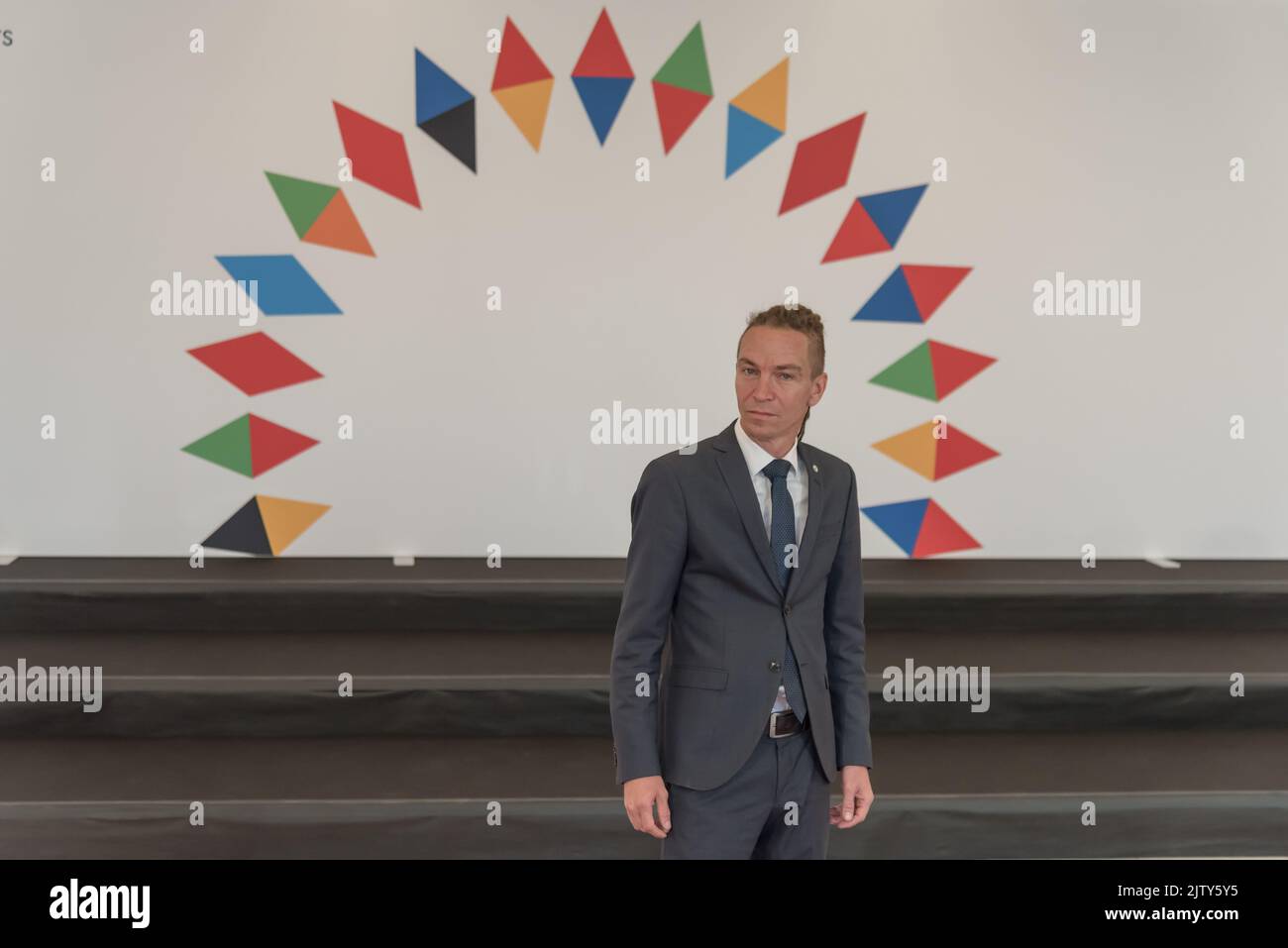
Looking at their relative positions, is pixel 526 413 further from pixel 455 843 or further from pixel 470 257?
pixel 455 843

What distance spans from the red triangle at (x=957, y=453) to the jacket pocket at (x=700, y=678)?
9.17 ft

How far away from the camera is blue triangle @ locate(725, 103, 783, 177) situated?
394 centimetres

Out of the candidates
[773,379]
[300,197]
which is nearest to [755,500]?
[773,379]

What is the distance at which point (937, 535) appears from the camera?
4.11 metres

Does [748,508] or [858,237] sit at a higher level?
[858,237]

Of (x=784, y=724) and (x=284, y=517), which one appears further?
(x=284, y=517)

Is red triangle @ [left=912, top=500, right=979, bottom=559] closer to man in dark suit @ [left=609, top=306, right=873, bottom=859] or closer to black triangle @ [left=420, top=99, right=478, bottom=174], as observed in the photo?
black triangle @ [left=420, top=99, right=478, bottom=174]

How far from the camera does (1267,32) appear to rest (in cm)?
401

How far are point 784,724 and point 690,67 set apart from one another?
3.01 meters

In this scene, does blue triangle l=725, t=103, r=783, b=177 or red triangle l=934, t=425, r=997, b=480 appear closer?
blue triangle l=725, t=103, r=783, b=177

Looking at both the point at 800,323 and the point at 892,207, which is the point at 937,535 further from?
the point at 800,323

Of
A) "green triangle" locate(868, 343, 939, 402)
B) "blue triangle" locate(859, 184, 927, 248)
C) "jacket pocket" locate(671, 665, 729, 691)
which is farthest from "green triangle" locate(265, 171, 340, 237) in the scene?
"jacket pocket" locate(671, 665, 729, 691)

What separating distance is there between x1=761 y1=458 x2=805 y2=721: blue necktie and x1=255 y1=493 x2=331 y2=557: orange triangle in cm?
281
